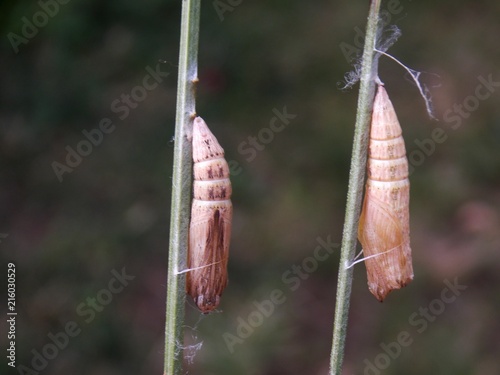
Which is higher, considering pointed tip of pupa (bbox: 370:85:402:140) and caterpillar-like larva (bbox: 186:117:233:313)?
pointed tip of pupa (bbox: 370:85:402:140)

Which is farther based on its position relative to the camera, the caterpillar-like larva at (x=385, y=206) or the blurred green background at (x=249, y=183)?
the blurred green background at (x=249, y=183)

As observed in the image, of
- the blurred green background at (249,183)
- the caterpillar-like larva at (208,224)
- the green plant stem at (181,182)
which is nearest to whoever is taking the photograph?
the green plant stem at (181,182)

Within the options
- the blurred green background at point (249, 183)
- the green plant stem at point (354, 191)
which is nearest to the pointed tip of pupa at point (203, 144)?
the green plant stem at point (354, 191)

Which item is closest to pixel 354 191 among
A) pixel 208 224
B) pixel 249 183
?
pixel 208 224

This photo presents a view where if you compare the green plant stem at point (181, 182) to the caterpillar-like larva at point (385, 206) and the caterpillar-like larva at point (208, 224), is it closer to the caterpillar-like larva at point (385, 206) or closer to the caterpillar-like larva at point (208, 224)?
the caterpillar-like larva at point (208, 224)

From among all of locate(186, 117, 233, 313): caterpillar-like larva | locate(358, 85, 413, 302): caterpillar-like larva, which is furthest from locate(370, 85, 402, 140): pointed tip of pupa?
locate(186, 117, 233, 313): caterpillar-like larva

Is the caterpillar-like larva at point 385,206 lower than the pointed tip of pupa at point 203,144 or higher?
lower

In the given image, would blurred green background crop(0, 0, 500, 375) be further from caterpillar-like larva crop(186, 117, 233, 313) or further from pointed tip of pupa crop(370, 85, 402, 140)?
pointed tip of pupa crop(370, 85, 402, 140)
